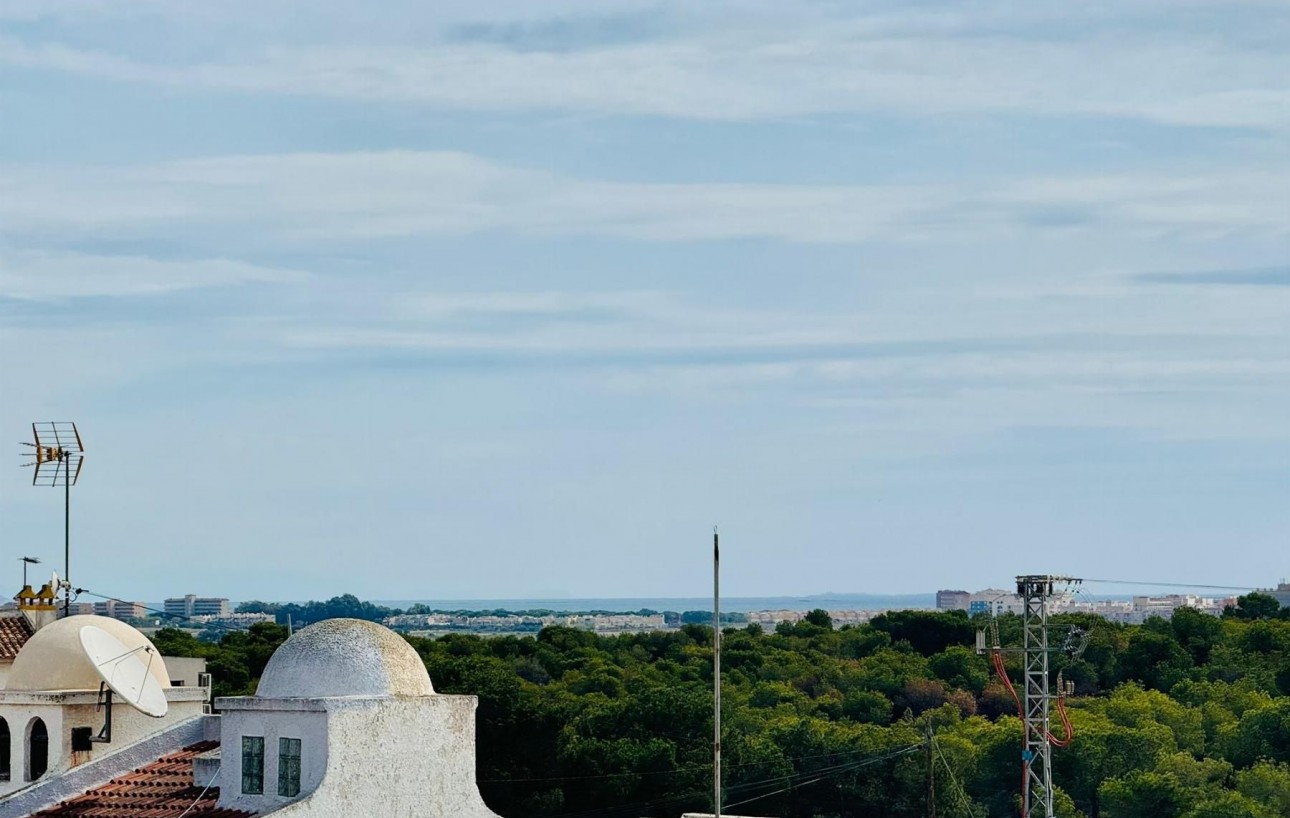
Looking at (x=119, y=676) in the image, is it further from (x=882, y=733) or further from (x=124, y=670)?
(x=882, y=733)

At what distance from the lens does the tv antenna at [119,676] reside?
102 feet

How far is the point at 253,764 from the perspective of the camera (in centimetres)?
2653

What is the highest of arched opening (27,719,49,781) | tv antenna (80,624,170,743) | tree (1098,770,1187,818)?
tv antenna (80,624,170,743)

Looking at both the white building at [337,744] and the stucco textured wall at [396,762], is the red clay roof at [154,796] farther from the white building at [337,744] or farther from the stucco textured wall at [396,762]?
A: the stucco textured wall at [396,762]

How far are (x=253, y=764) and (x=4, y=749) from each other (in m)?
7.43

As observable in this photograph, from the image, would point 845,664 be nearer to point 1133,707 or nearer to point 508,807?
point 1133,707

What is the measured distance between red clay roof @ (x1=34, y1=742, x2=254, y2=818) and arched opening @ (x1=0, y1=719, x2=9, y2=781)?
9.41 feet

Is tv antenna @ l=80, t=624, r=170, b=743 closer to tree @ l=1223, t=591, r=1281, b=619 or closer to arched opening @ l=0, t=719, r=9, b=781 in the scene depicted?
arched opening @ l=0, t=719, r=9, b=781

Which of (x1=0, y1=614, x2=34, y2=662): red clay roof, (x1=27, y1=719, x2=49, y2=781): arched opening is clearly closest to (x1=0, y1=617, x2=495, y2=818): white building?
(x1=27, y1=719, x2=49, y2=781): arched opening

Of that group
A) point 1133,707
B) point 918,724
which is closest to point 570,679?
point 918,724

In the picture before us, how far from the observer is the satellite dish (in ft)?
102

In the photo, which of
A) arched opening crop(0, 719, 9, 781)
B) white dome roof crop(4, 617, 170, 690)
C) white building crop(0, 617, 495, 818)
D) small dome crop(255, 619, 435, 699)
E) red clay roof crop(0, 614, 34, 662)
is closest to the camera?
white building crop(0, 617, 495, 818)

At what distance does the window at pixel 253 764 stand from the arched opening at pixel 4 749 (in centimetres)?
704

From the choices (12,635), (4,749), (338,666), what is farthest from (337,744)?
(12,635)
